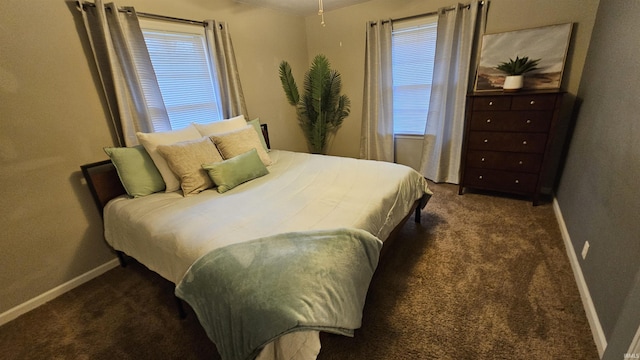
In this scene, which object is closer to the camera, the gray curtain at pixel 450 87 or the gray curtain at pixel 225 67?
the gray curtain at pixel 225 67

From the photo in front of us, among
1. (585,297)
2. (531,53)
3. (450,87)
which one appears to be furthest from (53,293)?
(531,53)

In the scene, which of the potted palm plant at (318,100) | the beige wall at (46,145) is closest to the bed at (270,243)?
the beige wall at (46,145)

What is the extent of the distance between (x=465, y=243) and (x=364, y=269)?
4.22 ft

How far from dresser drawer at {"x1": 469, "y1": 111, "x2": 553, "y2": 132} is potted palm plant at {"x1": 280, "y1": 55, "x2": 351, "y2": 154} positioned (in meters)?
1.77

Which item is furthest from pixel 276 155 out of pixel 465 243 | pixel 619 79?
pixel 619 79

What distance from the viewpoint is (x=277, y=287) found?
3.33 feet

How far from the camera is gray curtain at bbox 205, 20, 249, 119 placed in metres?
2.70

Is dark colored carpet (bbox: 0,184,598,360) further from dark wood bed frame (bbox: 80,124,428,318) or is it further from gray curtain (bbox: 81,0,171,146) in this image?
gray curtain (bbox: 81,0,171,146)

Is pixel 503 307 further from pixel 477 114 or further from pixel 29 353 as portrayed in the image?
pixel 29 353

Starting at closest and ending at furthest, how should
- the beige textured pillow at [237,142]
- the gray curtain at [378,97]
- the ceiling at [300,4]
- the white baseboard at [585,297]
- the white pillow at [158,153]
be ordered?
the white baseboard at [585,297] < the white pillow at [158,153] < the beige textured pillow at [237,142] < the ceiling at [300,4] < the gray curtain at [378,97]

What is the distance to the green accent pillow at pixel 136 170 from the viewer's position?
1944 mm

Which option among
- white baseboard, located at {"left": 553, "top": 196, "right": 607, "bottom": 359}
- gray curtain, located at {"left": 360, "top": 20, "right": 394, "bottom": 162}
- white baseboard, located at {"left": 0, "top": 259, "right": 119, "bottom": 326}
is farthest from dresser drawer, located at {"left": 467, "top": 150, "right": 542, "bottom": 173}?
white baseboard, located at {"left": 0, "top": 259, "right": 119, "bottom": 326}

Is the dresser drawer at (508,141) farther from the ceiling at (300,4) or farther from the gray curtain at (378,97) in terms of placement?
the ceiling at (300,4)

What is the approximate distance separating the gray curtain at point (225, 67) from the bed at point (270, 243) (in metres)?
1.15
